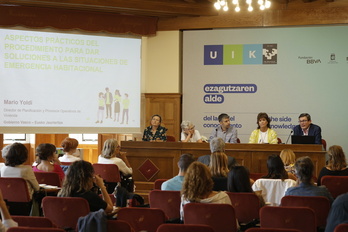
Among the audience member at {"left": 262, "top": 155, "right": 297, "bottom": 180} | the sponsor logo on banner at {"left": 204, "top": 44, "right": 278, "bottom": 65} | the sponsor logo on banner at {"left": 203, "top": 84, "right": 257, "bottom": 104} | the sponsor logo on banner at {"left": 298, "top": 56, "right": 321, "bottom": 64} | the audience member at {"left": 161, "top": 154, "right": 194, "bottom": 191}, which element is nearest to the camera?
the audience member at {"left": 161, "top": 154, "right": 194, "bottom": 191}

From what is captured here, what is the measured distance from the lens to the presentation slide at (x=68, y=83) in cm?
1070

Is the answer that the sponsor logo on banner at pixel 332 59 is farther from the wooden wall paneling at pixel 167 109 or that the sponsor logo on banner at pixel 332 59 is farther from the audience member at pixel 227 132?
the wooden wall paneling at pixel 167 109

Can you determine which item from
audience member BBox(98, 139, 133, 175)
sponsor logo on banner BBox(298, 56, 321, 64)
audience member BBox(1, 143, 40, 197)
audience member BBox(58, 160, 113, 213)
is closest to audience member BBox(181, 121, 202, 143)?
audience member BBox(98, 139, 133, 175)

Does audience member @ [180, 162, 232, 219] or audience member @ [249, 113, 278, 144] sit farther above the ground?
audience member @ [249, 113, 278, 144]

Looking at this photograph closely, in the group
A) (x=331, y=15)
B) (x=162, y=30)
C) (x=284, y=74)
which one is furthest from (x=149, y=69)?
(x=331, y=15)

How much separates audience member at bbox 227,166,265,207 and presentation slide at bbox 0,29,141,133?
651 cm

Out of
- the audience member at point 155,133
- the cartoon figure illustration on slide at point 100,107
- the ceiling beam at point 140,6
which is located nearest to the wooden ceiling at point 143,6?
the ceiling beam at point 140,6

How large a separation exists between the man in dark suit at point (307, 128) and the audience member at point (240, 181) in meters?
4.09

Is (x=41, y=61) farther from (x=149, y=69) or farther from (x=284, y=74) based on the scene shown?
(x=284, y=74)

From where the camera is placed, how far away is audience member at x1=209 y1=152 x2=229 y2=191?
574 cm

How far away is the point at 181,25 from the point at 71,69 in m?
2.45

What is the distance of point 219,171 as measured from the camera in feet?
19.1

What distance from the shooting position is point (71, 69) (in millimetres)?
11078

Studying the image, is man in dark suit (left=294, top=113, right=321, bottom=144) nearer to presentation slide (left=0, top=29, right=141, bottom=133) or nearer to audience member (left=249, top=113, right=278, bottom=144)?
audience member (left=249, top=113, right=278, bottom=144)
